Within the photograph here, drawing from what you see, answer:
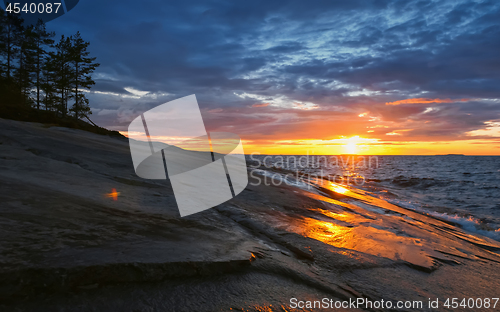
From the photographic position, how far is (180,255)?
2701 millimetres

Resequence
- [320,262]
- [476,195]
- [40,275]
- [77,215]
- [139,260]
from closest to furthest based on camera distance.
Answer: [40,275], [139,260], [77,215], [320,262], [476,195]

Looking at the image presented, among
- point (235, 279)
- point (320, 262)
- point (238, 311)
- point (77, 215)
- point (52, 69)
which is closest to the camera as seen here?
point (238, 311)

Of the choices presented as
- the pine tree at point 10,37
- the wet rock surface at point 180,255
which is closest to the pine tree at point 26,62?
the pine tree at point 10,37

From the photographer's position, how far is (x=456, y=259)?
4750 mm

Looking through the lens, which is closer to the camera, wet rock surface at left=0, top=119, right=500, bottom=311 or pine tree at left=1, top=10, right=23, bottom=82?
wet rock surface at left=0, top=119, right=500, bottom=311

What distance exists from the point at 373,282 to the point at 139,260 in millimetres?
2685

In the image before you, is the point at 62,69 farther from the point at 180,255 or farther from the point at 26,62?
the point at 180,255

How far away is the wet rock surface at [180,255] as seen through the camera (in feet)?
7.09

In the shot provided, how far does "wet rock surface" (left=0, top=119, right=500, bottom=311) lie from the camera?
85.1 inches

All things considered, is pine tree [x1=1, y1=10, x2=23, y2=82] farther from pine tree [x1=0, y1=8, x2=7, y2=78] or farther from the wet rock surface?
the wet rock surface

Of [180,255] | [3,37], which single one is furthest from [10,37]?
[180,255]

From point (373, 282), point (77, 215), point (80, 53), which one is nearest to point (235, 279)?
point (373, 282)

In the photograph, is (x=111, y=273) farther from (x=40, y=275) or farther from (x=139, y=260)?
(x=40, y=275)

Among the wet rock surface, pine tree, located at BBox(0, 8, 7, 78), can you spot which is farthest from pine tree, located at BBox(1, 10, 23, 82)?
the wet rock surface
